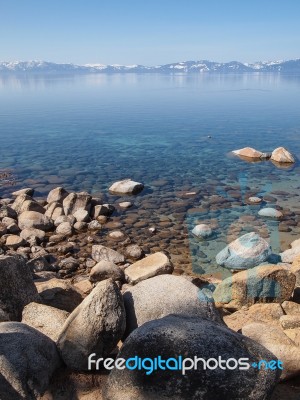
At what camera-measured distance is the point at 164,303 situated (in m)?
5.89

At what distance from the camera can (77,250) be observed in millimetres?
13805

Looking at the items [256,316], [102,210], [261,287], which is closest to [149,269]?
[261,287]

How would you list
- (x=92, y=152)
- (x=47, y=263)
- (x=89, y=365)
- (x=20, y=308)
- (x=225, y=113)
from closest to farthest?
(x=89, y=365) < (x=20, y=308) < (x=47, y=263) < (x=92, y=152) < (x=225, y=113)

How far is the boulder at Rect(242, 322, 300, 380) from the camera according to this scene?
5.01 metres

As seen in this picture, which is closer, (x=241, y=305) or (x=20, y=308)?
(x=20, y=308)

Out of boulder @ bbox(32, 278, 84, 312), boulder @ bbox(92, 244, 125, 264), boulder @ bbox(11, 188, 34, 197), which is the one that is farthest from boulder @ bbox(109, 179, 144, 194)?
boulder @ bbox(32, 278, 84, 312)

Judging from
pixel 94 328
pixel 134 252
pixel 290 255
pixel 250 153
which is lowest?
pixel 134 252

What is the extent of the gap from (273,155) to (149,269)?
19532mm

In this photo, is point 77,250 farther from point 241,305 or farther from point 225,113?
point 225,113

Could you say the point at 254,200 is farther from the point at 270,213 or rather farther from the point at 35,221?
the point at 35,221

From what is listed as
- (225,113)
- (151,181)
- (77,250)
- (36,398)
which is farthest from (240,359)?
(225,113)

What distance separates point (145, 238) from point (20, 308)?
8492mm

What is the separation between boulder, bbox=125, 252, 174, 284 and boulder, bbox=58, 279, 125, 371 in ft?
15.8

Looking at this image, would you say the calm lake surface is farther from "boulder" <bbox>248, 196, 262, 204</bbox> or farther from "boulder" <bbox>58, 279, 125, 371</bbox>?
"boulder" <bbox>58, 279, 125, 371</bbox>
